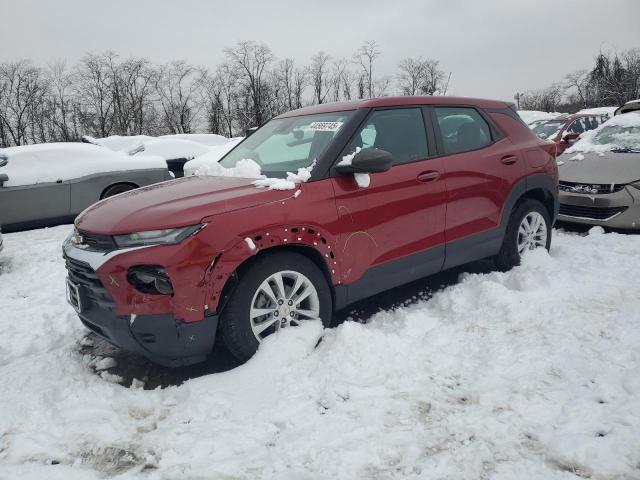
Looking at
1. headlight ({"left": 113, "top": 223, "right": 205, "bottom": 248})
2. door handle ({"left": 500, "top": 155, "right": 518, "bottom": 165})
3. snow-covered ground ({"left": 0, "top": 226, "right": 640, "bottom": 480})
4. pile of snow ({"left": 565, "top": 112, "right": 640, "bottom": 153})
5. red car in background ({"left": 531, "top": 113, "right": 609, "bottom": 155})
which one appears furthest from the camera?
red car in background ({"left": 531, "top": 113, "right": 609, "bottom": 155})

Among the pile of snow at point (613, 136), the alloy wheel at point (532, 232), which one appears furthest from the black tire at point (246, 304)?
the pile of snow at point (613, 136)

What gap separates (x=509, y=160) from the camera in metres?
4.32

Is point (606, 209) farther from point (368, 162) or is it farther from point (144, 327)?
point (144, 327)

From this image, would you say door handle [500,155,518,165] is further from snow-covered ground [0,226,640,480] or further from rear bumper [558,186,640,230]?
rear bumper [558,186,640,230]

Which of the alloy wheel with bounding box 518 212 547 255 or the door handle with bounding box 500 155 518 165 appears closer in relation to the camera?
the door handle with bounding box 500 155 518 165

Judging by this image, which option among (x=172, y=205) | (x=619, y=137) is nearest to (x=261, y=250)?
(x=172, y=205)

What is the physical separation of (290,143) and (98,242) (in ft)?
5.28

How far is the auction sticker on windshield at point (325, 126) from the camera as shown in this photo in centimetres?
348

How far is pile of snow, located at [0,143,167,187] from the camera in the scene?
7.59 meters

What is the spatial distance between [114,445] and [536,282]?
133 inches

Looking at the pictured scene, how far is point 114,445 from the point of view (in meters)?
2.35

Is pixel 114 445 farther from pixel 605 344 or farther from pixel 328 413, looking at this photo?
pixel 605 344

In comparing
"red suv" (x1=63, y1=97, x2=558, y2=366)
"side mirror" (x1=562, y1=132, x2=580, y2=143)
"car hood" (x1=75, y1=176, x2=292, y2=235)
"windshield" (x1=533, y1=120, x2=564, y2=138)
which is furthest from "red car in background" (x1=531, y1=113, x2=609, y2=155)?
"car hood" (x1=75, y1=176, x2=292, y2=235)

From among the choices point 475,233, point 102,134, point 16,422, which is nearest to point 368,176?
point 475,233
